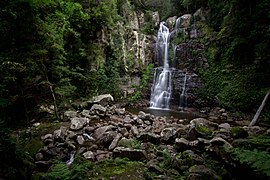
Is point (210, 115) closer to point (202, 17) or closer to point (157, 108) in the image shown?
point (157, 108)

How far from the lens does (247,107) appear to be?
35.6 ft

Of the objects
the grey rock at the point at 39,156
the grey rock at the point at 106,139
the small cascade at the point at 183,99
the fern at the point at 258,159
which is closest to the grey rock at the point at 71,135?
the grey rock at the point at 106,139

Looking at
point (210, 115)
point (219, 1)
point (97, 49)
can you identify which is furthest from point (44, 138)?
point (219, 1)

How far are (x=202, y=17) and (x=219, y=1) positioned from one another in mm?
2052

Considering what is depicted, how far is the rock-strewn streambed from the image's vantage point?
3.82 metres

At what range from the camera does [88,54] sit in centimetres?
1259

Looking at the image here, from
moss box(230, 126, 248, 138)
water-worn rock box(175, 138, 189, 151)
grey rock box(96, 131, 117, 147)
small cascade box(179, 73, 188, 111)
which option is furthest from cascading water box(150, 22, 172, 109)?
moss box(230, 126, 248, 138)

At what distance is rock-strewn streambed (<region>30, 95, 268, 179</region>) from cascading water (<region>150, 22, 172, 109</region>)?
5.75 metres

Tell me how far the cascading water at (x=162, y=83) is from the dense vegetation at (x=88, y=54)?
1.02 meters

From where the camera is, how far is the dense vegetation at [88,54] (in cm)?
630

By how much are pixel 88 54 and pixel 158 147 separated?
8698mm

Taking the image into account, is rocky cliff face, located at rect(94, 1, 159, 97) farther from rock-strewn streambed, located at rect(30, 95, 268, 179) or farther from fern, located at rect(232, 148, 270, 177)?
fern, located at rect(232, 148, 270, 177)

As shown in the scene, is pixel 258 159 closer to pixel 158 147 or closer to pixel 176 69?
pixel 158 147

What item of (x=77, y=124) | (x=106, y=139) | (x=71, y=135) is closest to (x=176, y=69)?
(x=77, y=124)
